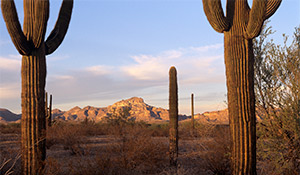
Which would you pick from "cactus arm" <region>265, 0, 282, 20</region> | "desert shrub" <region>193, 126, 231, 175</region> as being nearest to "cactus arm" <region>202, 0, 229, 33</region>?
"cactus arm" <region>265, 0, 282, 20</region>

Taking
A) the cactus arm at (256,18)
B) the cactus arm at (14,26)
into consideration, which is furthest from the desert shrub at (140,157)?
the cactus arm at (256,18)

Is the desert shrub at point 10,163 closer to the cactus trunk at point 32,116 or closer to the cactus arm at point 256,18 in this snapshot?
the cactus trunk at point 32,116

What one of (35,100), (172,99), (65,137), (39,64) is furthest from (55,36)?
(65,137)

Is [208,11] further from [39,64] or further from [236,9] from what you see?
[39,64]

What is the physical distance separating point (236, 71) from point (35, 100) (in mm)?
4914

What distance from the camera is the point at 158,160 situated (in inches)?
390

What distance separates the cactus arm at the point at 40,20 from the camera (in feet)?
23.4

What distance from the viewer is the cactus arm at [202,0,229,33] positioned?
21.7 feet

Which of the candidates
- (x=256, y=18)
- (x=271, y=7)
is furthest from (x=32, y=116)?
(x=271, y=7)

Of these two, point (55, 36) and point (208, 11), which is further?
point (55, 36)

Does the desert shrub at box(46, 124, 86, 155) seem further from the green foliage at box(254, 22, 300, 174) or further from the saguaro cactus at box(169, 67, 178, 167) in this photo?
the green foliage at box(254, 22, 300, 174)

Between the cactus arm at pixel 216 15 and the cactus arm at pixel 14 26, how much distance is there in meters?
4.53

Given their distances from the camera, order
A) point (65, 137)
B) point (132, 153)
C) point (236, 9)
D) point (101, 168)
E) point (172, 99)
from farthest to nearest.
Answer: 1. point (65, 137)
2. point (172, 99)
3. point (132, 153)
4. point (101, 168)
5. point (236, 9)

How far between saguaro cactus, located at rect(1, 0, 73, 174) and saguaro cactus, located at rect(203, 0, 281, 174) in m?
4.27
